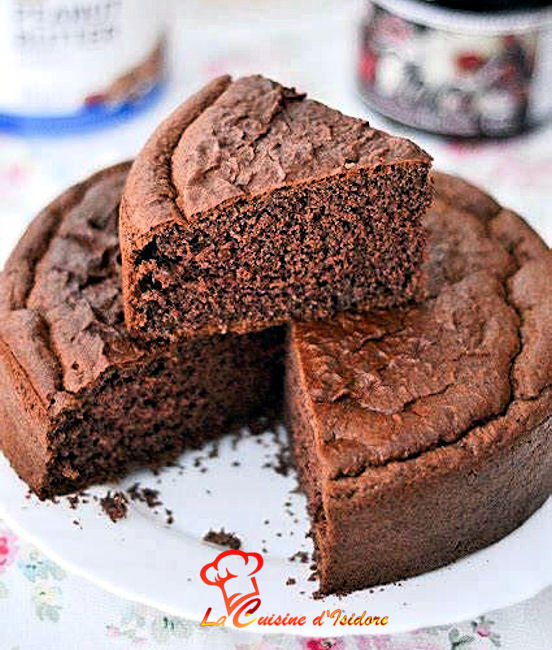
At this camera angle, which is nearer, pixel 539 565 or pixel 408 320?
pixel 539 565

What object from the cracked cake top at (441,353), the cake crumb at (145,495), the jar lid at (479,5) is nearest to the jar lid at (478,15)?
the jar lid at (479,5)

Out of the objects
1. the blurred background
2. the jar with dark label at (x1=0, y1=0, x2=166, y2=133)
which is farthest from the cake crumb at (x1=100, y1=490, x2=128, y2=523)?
the jar with dark label at (x1=0, y1=0, x2=166, y2=133)

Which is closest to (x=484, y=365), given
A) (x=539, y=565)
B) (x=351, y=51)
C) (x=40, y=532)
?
(x=539, y=565)

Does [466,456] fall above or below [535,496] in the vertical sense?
above

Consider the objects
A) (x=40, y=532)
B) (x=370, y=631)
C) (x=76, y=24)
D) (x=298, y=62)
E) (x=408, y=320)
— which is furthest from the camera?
(x=298, y=62)

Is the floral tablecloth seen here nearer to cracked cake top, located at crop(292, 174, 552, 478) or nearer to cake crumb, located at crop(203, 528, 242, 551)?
cake crumb, located at crop(203, 528, 242, 551)

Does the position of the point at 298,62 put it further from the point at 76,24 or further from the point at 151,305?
the point at 151,305

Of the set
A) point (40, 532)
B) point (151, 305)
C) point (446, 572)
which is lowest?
point (446, 572)
